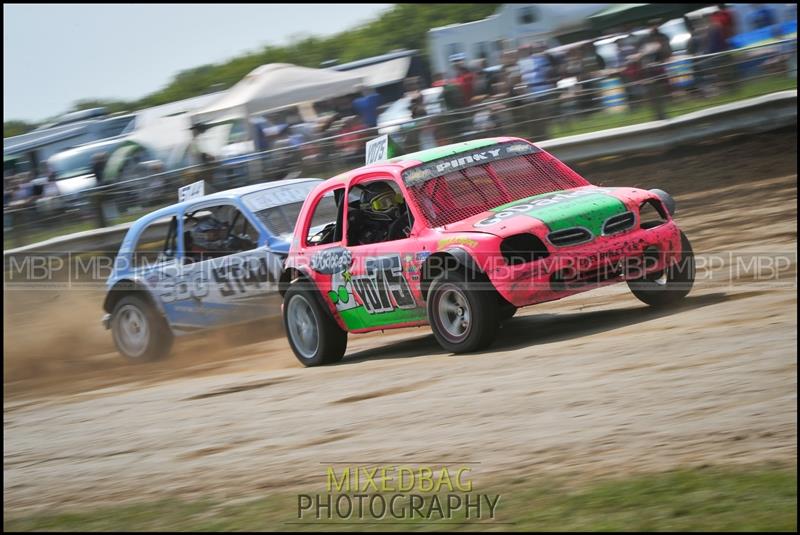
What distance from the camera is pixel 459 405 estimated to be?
259 inches

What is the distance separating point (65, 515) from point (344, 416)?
189 centimetres

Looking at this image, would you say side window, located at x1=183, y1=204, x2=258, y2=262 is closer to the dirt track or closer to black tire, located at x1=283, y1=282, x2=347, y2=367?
the dirt track

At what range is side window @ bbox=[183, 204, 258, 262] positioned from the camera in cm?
1118

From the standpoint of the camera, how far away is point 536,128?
668 inches

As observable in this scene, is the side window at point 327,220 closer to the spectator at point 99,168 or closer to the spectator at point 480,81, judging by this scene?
the spectator at point 480,81

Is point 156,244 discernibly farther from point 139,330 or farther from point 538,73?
point 538,73

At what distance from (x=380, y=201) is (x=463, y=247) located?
4.23 ft

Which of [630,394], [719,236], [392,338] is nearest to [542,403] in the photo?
[630,394]

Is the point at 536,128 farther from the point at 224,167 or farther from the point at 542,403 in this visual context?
the point at 542,403

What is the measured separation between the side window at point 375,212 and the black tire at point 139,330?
144 inches

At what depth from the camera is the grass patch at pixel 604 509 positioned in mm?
4125

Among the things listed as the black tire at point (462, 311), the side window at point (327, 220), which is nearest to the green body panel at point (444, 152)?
the side window at point (327, 220)

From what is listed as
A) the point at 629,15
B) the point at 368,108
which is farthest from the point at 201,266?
the point at 629,15

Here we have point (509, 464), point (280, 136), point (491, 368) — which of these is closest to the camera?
point (509, 464)
